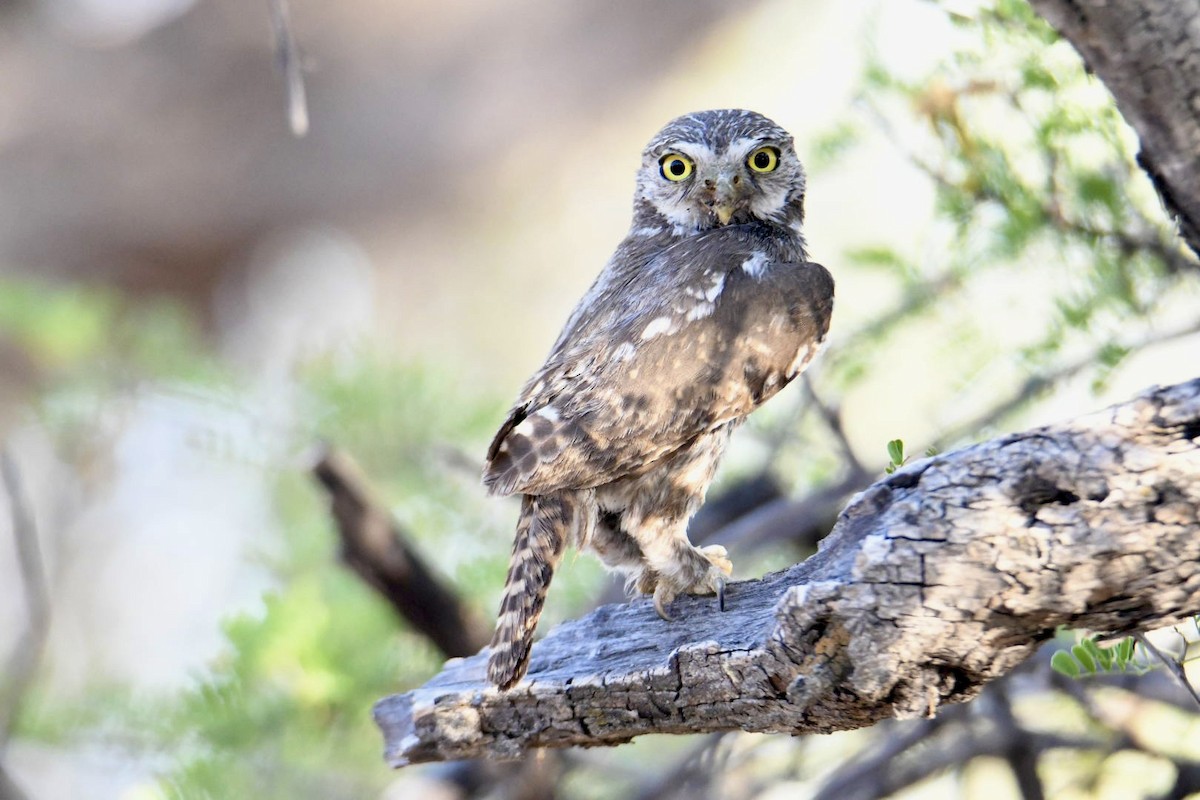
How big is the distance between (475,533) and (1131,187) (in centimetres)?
289

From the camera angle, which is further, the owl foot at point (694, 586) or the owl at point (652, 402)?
the owl foot at point (694, 586)

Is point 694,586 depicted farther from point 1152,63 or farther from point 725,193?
point 1152,63

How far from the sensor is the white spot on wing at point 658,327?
115 inches

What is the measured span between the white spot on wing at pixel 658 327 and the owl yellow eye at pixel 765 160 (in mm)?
804

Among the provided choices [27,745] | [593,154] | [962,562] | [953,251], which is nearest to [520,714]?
[962,562]

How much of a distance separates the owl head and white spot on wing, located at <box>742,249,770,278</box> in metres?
0.25

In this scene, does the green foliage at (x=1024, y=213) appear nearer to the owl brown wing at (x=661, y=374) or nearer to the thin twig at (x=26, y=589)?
the owl brown wing at (x=661, y=374)

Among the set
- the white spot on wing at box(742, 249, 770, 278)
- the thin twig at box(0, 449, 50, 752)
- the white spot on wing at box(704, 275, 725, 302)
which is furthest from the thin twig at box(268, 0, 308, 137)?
the thin twig at box(0, 449, 50, 752)

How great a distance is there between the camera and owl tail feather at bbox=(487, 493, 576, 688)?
2.66 metres

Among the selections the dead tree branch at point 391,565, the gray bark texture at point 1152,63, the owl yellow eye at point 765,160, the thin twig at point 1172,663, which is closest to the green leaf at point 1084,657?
the thin twig at point 1172,663

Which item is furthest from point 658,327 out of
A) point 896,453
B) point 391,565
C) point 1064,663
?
point 391,565

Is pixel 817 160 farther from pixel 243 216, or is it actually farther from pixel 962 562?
pixel 243 216

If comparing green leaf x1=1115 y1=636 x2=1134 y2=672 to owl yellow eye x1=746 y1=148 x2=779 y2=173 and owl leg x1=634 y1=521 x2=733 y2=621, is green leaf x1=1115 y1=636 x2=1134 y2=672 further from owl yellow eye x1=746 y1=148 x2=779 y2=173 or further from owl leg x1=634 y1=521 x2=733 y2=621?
owl yellow eye x1=746 y1=148 x2=779 y2=173

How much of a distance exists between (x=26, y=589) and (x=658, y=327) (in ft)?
8.74
